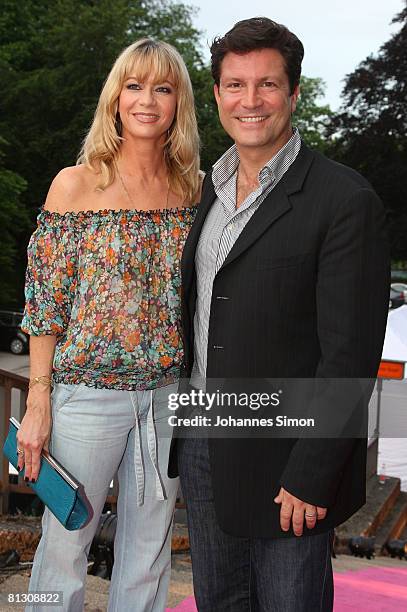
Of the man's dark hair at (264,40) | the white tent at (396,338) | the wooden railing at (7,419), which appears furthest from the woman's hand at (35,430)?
the white tent at (396,338)

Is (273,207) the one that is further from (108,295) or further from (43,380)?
(43,380)

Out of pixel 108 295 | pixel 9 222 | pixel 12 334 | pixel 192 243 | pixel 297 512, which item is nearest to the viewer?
pixel 297 512

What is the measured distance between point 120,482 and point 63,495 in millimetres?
285

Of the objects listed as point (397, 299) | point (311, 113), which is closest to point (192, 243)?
point (397, 299)

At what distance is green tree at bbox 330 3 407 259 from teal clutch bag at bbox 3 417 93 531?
948 inches

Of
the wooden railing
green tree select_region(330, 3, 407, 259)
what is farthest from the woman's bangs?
green tree select_region(330, 3, 407, 259)

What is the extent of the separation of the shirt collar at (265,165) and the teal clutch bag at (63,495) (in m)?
0.96

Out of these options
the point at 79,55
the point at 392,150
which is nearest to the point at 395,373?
the point at 79,55

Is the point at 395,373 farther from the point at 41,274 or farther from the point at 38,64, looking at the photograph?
the point at 38,64

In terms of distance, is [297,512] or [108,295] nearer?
[297,512]

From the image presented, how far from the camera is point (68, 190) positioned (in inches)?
99.1

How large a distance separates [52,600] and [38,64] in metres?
26.8

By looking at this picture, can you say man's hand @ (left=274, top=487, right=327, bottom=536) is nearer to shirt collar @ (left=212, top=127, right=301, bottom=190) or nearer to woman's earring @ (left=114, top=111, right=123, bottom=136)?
shirt collar @ (left=212, top=127, right=301, bottom=190)

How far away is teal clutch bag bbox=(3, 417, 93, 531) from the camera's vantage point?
7.80ft
